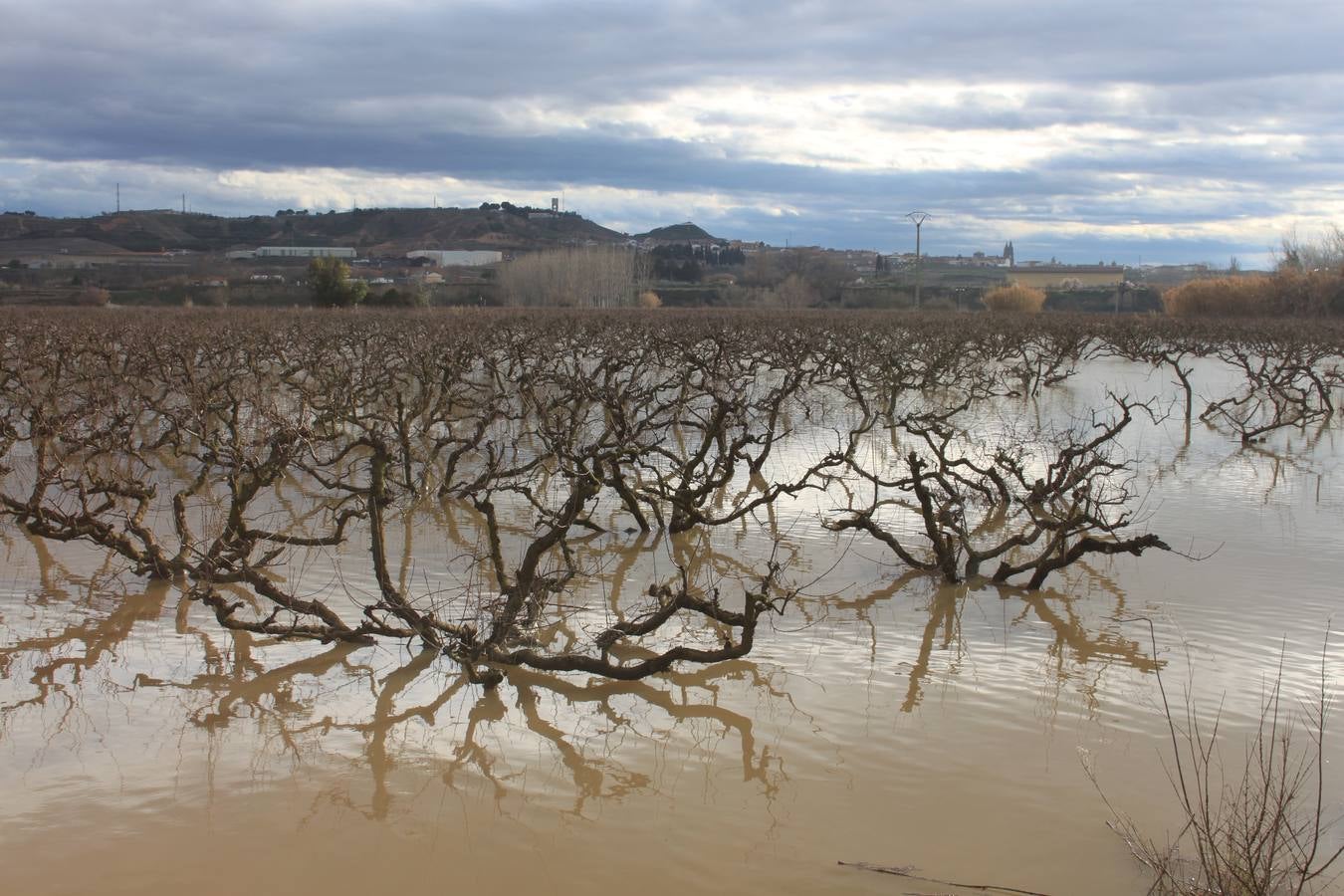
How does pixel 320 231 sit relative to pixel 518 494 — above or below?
above

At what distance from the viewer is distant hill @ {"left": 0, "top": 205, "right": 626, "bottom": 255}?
486 ft

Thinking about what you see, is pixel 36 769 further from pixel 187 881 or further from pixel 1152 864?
pixel 1152 864

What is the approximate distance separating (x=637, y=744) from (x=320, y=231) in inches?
7177

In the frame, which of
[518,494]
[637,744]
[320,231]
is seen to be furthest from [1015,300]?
[320,231]

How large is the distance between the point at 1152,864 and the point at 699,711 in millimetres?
2863

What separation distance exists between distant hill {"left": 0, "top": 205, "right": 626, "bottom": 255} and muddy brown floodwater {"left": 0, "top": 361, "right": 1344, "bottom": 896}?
14356 centimetres

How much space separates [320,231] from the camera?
17712 cm

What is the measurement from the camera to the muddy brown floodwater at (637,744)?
205 inches

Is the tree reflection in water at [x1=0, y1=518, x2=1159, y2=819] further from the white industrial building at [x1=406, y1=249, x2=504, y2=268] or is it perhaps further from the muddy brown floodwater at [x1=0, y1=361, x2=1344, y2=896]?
the white industrial building at [x1=406, y1=249, x2=504, y2=268]

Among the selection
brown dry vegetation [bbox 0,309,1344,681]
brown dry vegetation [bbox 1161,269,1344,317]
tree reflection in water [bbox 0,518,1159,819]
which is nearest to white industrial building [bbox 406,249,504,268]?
brown dry vegetation [bbox 1161,269,1344,317]

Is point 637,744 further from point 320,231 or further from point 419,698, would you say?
point 320,231

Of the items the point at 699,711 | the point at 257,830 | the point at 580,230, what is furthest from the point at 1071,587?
the point at 580,230

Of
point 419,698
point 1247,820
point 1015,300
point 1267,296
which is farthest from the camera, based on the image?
point 1015,300

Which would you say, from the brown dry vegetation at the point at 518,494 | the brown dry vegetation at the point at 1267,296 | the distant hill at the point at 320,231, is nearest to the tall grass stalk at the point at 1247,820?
the brown dry vegetation at the point at 518,494
